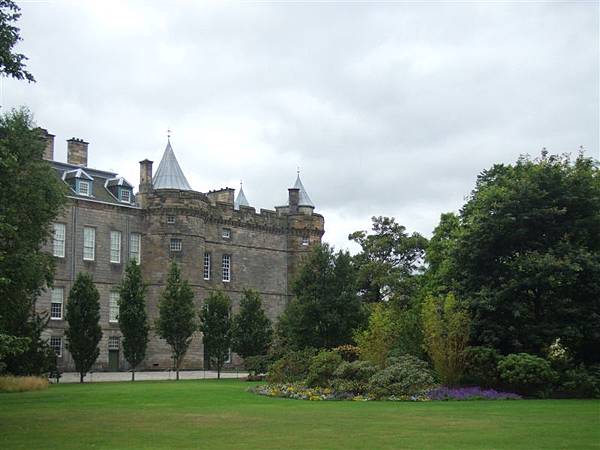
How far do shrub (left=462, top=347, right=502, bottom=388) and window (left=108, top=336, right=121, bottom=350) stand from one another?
30611 mm

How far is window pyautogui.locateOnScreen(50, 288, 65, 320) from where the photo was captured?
49562 millimetres

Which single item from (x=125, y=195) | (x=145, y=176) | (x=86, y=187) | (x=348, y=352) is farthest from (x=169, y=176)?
(x=348, y=352)

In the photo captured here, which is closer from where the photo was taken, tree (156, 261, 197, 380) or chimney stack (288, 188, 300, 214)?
tree (156, 261, 197, 380)

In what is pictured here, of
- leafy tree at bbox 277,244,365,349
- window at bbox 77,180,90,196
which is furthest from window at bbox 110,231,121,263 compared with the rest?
leafy tree at bbox 277,244,365,349

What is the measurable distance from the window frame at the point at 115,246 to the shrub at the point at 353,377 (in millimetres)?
29414

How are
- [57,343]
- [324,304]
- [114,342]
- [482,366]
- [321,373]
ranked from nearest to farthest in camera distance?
[482,366] → [321,373] → [324,304] → [57,343] → [114,342]

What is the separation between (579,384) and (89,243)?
3442 cm

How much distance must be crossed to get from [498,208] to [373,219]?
1412 inches

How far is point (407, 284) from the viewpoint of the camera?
5725cm

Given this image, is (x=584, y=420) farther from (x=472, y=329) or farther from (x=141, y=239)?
(x=141, y=239)

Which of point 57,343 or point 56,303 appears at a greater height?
point 56,303

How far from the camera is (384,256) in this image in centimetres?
6381

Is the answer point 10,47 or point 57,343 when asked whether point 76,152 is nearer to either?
point 57,343

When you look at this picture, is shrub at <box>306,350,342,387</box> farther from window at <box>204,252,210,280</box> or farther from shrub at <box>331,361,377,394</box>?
window at <box>204,252,210,280</box>
